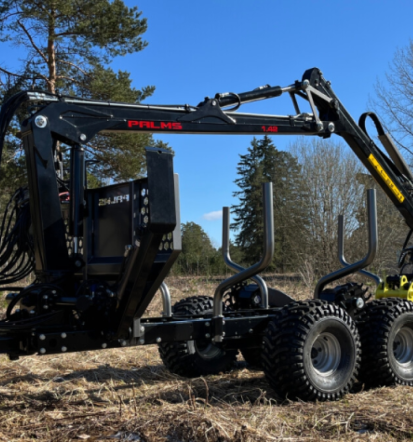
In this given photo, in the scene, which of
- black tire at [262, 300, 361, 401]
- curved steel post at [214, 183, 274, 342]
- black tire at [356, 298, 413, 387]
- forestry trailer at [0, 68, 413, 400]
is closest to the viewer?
Answer: forestry trailer at [0, 68, 413, 400]

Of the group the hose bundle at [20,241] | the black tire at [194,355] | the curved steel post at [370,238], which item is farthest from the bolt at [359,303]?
the hose bundle at [20,241]

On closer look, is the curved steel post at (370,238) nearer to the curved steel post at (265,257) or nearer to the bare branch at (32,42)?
the curved steel post at (265,257)

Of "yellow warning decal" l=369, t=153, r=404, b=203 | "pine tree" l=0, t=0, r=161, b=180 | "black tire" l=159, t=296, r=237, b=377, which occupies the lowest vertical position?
"black tire" l=159, t=296, r=237, b=377

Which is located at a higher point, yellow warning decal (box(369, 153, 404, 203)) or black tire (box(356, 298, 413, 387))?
yellow warning decal (box(369, 153, 404, 203))

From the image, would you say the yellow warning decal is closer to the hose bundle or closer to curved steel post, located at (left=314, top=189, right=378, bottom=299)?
curved steel post, located at (left=314, top=189, right=378, bottom=299)

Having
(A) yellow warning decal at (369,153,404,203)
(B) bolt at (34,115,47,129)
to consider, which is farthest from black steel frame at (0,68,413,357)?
(A) yellow warning decal at (369,153,404,203)

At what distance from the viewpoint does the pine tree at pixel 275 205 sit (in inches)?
1029

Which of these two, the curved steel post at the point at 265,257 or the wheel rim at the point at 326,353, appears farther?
the wheel rim at the point at 326,353

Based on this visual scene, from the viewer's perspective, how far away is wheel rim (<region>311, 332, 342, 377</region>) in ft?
16.7

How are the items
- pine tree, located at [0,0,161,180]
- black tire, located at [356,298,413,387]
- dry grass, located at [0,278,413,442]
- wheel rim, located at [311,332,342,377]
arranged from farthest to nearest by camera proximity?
pine tree, located at [0,0,161,180] < black tire, located at [356,298,413,387] < wheel rim, located at [311,332,342,377] < dry grass, located at [0,278,413,442]

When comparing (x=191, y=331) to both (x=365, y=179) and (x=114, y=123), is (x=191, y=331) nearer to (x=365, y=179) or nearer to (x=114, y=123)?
(x=114, y=123)

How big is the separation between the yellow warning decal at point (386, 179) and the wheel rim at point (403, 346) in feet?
6.88

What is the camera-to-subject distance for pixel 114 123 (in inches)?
200

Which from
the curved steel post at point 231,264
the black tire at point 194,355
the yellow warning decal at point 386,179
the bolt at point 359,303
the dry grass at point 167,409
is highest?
the yellow warning decal at point 386,179
